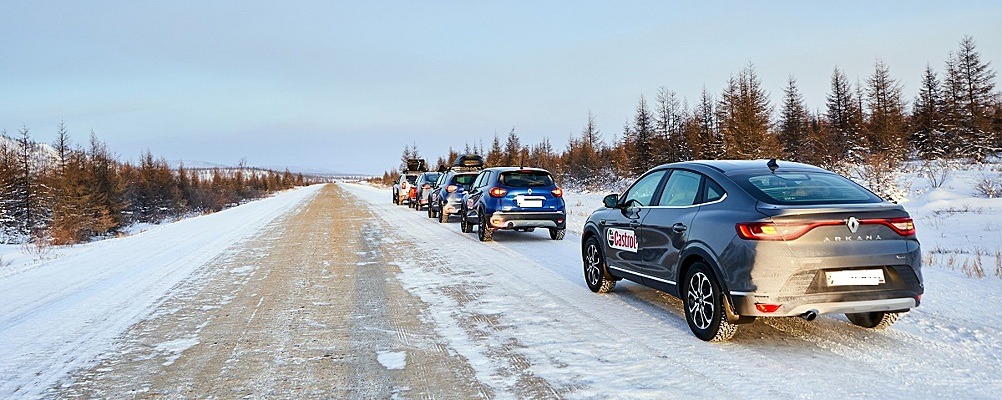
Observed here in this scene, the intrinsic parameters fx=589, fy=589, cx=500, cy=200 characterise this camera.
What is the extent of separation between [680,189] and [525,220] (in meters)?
7.12

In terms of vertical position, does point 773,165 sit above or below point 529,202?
above

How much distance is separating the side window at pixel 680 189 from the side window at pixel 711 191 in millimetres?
135

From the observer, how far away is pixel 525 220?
12617 millimetres

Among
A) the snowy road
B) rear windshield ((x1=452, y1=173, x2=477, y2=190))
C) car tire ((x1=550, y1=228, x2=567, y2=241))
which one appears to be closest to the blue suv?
car tire ((x1=550, y1=228, x2=567, y2=241))

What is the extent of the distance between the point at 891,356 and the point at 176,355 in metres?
5.51

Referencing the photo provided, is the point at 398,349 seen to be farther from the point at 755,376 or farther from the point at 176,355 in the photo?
the point at 755,376

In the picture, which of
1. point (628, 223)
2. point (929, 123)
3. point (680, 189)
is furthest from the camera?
point (929, 123)

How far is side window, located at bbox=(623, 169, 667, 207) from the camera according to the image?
617cm

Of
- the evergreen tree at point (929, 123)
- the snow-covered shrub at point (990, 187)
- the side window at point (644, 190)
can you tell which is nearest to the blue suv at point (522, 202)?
the side window at point (644, 190)

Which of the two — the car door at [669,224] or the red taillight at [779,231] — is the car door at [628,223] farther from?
the red taillight at [779,231]

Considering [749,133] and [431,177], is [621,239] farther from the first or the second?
[749,133]

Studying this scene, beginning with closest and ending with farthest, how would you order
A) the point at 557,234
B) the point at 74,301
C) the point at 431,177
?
the point at 74,301, the point at 557,234, the point at 431,177

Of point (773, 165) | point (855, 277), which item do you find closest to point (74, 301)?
point (773, 165)

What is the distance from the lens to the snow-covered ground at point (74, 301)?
4.65 metres
